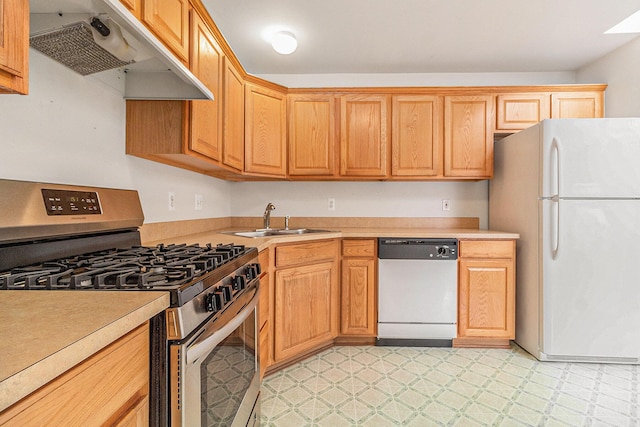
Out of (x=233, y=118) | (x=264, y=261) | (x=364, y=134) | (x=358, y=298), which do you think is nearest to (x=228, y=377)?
(x=264, y=261)

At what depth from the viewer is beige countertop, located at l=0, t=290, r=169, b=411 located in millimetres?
435

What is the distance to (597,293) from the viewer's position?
2.28 metres

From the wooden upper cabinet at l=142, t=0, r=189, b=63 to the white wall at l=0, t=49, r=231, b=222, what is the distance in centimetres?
34

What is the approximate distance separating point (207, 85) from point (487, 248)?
2.21m

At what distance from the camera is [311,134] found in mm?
2883

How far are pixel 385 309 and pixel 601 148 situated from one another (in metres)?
1.82

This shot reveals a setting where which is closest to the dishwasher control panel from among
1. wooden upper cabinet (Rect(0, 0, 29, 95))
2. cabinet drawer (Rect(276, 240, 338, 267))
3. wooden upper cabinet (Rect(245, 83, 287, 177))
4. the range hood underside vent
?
cabinet drawer (Rect(276, 240, 338, 267))

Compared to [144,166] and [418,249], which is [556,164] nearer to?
[418,249]

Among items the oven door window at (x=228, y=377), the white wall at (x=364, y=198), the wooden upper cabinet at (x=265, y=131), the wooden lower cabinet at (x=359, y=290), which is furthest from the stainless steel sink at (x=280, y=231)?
the oven door window at (x=228, y=377)

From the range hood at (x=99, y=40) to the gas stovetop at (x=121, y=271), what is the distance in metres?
0.69

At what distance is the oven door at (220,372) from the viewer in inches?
31.8

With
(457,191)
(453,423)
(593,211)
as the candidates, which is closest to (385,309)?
(453,423)

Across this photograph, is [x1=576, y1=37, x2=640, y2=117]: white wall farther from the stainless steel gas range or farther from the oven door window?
the oven door window

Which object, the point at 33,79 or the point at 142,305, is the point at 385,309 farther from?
the point at 33,79
